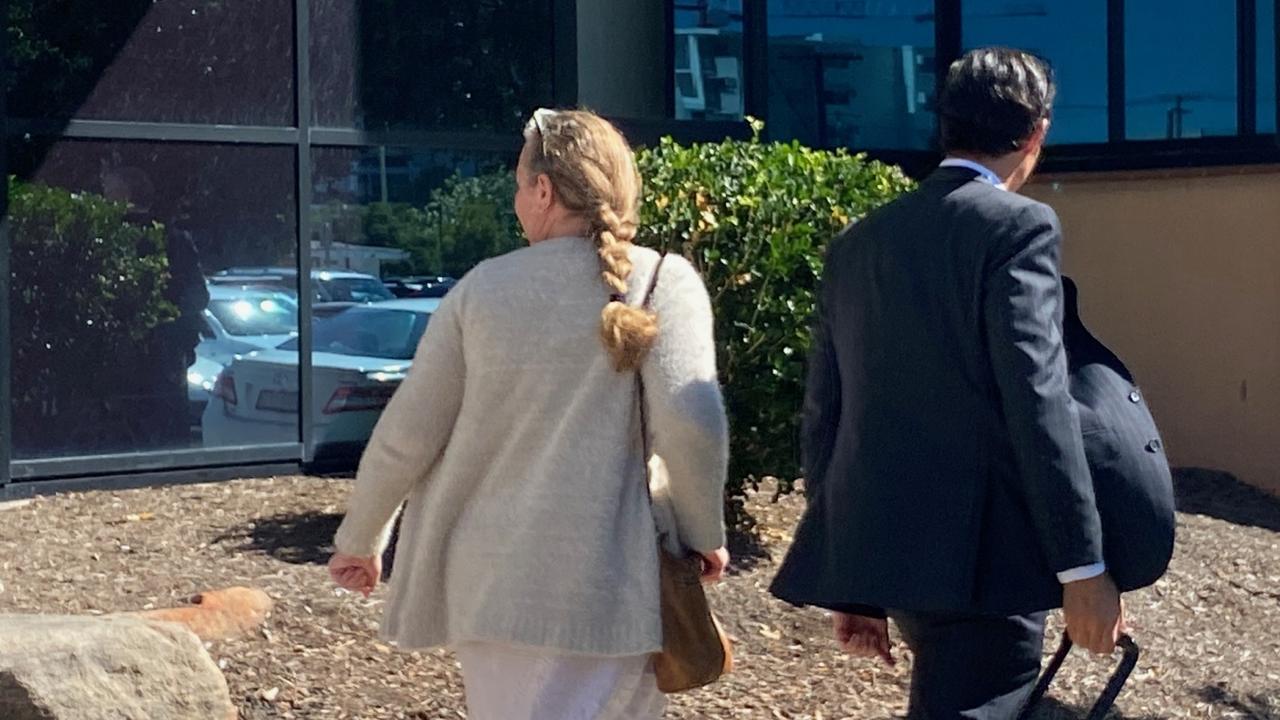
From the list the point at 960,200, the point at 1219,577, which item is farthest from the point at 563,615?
the point at 1219,577

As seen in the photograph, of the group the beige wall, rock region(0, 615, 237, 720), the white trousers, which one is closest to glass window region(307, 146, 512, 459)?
the beige wall

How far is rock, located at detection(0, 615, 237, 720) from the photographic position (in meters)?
4.40

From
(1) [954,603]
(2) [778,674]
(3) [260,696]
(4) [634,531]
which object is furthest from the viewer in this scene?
(2) [778,674]

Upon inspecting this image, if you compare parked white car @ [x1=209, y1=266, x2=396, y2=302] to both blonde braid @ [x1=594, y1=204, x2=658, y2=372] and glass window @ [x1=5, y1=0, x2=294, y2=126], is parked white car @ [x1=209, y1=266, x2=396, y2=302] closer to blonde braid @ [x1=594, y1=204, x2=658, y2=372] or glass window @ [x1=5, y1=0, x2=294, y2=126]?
glass window @ [x1=5, y1=0, x2=294, y2=126]

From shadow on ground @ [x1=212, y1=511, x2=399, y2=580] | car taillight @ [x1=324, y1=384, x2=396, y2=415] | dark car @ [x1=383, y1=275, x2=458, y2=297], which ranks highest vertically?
dark car @ [x1=383, y1=275, x2=458, y2=297]

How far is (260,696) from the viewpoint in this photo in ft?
16.7

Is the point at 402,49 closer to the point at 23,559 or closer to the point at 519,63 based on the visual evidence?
the point at 519,63

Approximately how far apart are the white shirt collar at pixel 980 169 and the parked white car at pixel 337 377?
5.39 m

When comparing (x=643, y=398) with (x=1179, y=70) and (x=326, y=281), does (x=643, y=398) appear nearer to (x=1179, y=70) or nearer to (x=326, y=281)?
(x=326, y=281)

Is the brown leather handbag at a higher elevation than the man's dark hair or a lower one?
lower

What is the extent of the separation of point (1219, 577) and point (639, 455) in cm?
421

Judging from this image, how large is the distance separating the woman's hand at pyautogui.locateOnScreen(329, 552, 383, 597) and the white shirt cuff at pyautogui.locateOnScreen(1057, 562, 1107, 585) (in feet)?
4.14

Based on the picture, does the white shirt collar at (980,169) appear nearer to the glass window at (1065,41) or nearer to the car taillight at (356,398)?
the car taillight at (356,398)

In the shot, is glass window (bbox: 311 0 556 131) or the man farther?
glass window (bbox: 311 0 556 131)
